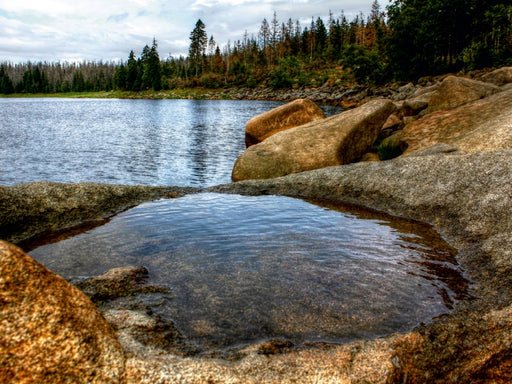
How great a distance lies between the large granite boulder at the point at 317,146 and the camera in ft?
40.6

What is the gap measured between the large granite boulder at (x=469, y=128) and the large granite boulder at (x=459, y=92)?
39.4 inches

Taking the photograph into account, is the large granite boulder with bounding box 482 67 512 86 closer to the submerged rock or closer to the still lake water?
the still lake water

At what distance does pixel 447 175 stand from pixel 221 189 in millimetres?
5997

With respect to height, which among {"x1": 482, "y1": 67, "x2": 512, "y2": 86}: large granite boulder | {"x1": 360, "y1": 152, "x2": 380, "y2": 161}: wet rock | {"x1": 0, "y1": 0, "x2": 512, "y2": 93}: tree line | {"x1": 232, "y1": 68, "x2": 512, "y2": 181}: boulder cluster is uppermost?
{"x1": 0, "y1": 0, "x2": 512, "y2": 93}: tree line

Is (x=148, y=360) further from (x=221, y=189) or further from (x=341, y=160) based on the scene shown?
(x=341, y=160)

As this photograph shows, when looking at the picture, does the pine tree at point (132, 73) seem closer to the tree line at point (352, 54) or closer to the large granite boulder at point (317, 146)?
the tree line at point (352, 54)

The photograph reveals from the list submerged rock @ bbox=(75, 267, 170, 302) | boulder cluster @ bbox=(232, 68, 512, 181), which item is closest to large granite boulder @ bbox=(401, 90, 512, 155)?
boulder cluster @ bbox=(232, 68, 512, 181)

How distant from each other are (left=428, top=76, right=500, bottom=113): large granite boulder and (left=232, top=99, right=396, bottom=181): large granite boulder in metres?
2.44

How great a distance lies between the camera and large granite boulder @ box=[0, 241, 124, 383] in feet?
8.46

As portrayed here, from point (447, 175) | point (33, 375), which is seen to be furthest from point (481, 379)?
point (447, 175)

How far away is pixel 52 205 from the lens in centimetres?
806

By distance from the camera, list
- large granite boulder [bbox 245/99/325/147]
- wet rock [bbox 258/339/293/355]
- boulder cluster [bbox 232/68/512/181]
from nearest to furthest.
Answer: wet rock [bbox 258/339/293/355] → boulder cluster [bbox 232/68/512/181] → large granite boulder [bbox 245/99/325/147]

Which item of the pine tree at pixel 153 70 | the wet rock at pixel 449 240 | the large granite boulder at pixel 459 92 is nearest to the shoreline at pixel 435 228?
the wet rock at pixel 449 240

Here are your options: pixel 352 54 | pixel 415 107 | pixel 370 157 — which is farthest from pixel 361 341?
pixel 352 54
